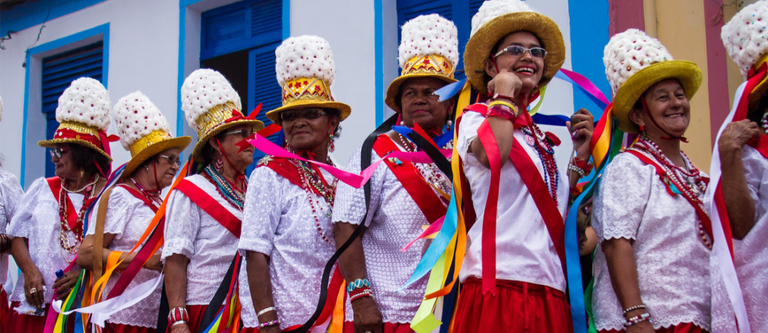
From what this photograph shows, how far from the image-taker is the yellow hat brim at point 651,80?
9.50 ft

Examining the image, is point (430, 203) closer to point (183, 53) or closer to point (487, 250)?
point (487, 250)

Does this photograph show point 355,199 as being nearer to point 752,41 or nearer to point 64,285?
point 752,41

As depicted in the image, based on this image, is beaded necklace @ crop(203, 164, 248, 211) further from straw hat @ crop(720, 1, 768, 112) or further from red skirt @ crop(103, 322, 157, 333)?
straw hat @ crop(720, 1, 768, 112)

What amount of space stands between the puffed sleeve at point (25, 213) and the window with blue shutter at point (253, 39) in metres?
1.97

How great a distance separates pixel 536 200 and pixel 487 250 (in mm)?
289

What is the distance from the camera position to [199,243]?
3834 millimetres

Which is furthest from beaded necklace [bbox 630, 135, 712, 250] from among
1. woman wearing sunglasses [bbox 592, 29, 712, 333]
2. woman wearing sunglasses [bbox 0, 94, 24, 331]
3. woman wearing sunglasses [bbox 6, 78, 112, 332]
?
woman wearing sunglasses [bbox 0, 94, 24, 331]

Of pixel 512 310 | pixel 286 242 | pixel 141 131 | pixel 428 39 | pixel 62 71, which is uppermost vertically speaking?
pixel 62 71

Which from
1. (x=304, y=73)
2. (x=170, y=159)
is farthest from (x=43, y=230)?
(x=304, y=73)

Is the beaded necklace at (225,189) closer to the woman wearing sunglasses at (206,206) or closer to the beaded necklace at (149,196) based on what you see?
the woman wearing sunglasses at (206,206)

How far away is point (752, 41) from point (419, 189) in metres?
1.58

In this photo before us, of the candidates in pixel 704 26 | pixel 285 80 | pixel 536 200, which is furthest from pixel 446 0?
pixel 536 200

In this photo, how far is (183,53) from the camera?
6.93 meters

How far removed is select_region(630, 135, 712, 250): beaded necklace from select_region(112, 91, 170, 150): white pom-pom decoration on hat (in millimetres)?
3175
